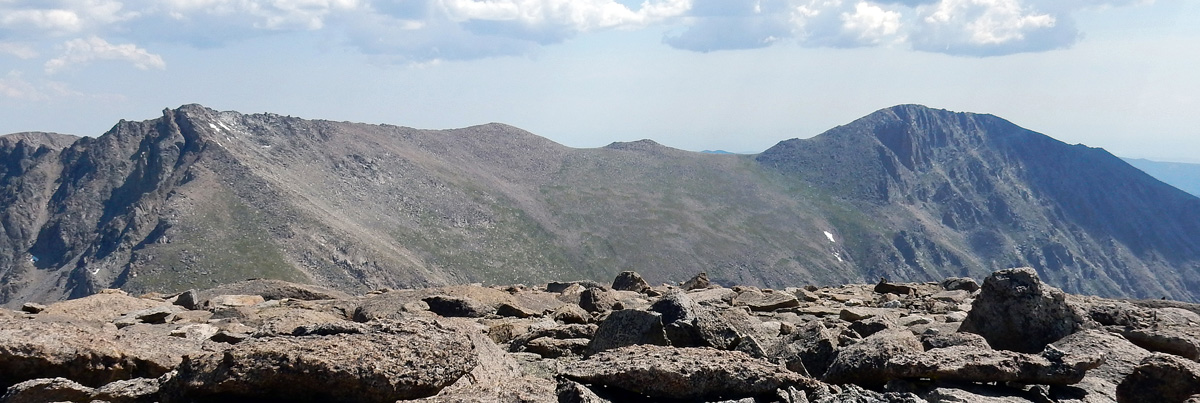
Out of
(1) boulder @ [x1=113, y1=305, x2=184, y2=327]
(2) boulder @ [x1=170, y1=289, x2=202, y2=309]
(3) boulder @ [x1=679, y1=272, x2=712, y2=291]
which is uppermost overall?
(1) boulder @ [x1=113, y1=305, x2=184, y2=327]

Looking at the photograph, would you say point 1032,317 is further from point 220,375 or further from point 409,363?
point 220,375

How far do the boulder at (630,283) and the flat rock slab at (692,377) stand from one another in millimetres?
22388

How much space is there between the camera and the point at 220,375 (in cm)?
910

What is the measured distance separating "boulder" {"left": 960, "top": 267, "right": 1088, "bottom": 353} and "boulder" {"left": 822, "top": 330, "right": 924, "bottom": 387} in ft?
11.9

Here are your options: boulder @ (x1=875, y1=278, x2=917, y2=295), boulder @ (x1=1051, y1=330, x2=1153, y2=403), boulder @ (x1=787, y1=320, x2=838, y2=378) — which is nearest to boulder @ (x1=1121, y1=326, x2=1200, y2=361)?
boulder @ (x1=1051, y1=330, x2=1153, y2=403)

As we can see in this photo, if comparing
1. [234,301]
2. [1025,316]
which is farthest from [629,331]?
[234,301]

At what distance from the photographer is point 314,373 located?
9.18 meters

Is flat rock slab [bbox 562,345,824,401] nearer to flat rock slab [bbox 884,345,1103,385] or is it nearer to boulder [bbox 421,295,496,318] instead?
flat rock slab [bbox 884,345,1103,385]

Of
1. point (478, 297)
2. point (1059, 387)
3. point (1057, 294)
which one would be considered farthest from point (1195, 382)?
point (478, 297)

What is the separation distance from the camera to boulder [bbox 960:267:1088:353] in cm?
1437

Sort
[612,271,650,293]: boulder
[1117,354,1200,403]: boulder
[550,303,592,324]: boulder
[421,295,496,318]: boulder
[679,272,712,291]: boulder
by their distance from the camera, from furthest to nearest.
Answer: [679,272,712,291]: boulder
[612,271,650,293]: boulder
[421,295,496,318]: boulder
[550,303,592,324]: boulder
[1117,354,1200,403]: boulder

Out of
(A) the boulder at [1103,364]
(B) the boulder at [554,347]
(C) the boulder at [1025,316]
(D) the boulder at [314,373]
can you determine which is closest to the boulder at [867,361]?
(A) the boulder at [1103,364]

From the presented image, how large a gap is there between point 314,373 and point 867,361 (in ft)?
21.4

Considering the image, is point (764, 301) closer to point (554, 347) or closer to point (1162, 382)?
point (554, 347)
